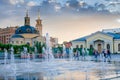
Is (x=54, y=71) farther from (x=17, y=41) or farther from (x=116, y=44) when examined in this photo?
(x=17, y=41)

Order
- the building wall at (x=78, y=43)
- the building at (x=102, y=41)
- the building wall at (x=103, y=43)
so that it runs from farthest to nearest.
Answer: the building wall at (x=78, y=43) < the building wall at (x=103, y=43) < the building at (x=102, y=41)

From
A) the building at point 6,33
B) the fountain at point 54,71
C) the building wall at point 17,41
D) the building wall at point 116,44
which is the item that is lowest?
the fountain at point 54,71

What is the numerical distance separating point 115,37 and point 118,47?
92.9 inches

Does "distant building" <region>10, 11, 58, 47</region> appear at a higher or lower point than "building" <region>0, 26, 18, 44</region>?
lower

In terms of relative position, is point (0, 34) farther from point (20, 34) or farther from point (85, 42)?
point (85, 42)

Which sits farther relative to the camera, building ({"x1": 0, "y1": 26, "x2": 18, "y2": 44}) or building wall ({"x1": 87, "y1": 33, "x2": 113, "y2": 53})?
building ({"x1": 0, "y1": 26, "x2": 18, "y2": 44})

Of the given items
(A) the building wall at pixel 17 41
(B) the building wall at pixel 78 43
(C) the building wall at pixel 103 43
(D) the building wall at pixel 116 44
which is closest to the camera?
A: (D) the building wall at pixel 116 44

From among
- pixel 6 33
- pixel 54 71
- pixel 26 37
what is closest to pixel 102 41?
pixel 26 37

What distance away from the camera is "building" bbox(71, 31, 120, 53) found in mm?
64812

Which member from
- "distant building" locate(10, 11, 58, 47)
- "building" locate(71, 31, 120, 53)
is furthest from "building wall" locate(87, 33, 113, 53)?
"distant building" locate(10, 11, 58, 47)

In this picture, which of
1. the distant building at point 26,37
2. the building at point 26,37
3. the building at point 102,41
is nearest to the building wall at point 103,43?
the building at point 102,41

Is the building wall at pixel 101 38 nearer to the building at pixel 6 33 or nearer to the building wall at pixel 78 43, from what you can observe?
the building wall at pixel 78 43

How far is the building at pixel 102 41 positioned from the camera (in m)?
64.8

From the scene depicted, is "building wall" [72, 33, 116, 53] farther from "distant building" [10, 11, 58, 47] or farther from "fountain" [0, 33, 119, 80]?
"fountain" [0, 33, 119, 80]
